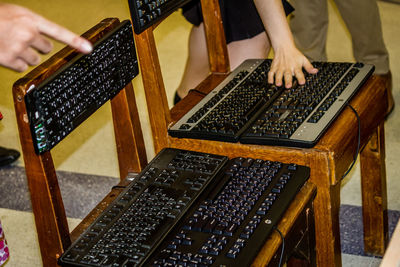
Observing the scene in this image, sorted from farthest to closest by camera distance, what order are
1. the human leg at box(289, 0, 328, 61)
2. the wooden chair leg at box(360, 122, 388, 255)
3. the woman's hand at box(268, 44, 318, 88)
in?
the human leg at box(289, 0, 328, 61)
the wooden chair leg at box(360, 122, 388, 255)
the woman's hand at box(268, 44, 318, 88)

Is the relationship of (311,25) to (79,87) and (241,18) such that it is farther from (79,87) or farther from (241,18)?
(79,87)

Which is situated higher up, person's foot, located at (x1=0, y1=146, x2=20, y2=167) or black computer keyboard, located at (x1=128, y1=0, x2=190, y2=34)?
black computer keyboard, located at (x1=128, y1=0, x2=190, y2=34)

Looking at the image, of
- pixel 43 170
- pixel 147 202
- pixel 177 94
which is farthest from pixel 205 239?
pixel 177 94

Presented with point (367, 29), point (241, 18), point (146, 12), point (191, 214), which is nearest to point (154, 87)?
point (146, 12)

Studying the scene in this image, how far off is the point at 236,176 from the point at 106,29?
41 centimetres

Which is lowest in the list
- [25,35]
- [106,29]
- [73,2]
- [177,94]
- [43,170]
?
[73,2]

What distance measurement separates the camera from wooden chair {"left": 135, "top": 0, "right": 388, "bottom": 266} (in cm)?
152

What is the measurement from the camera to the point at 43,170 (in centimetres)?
128

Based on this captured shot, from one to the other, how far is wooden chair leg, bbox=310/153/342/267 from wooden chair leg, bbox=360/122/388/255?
0.37 meters

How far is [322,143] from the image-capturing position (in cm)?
153

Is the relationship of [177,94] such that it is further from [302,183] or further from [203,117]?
A: [302,183]

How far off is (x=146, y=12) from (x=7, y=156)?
1510mm

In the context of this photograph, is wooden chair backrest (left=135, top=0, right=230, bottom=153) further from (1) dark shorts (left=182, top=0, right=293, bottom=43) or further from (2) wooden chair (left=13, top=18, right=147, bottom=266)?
(1) dark shorts (left=182, top=0, right=293, bottom=43)

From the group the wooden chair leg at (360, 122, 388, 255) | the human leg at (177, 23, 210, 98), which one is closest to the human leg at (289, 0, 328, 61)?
the human leg at (177, 23, 210, 98)
